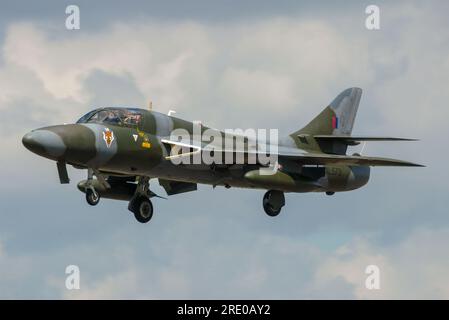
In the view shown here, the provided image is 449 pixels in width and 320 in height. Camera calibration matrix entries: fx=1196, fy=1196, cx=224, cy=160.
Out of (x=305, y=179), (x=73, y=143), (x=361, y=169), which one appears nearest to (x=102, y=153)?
(x=73, y=143)

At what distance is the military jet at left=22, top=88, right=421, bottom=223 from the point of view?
36031 mm

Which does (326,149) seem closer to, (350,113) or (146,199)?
(350,113)

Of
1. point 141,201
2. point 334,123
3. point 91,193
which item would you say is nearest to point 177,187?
point 141,201

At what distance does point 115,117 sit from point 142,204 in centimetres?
435

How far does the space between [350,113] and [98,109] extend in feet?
40.3

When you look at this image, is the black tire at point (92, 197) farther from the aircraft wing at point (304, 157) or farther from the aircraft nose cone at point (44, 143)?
the aircraft wing at point (304, 157)

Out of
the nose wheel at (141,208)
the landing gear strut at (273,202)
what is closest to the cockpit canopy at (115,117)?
the nose wheel at (141,208)

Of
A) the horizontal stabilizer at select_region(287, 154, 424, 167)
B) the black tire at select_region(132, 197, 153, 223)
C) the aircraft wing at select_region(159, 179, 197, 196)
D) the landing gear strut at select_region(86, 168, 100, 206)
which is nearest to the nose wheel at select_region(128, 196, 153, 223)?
the black tire at select_region(132, 197, 153, 223)

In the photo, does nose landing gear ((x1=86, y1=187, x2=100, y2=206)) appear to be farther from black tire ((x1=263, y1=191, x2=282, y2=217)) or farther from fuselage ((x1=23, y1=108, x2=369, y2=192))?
black tire ((x1=263, y1=191, x2=282, y2=217))

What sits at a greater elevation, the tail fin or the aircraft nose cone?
the tail fin

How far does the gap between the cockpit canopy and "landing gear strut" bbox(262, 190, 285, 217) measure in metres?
5.97

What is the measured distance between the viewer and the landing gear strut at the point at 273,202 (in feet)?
134

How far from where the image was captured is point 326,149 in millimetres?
43625

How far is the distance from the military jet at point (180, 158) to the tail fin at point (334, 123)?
5cm
